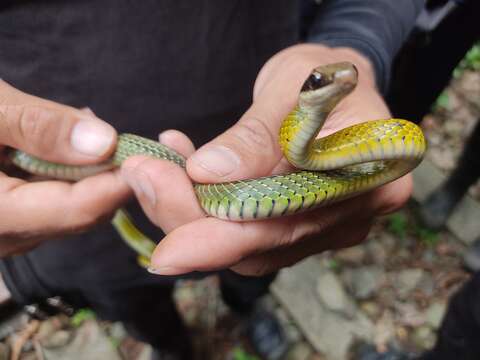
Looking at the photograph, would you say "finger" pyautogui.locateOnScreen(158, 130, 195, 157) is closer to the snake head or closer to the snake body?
the snake body

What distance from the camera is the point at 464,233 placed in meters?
2.96

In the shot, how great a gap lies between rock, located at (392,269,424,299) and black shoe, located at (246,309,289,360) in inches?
31.5

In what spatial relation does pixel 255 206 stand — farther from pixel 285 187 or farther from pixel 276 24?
pixel 276 24

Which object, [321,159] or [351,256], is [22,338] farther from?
[321,159]

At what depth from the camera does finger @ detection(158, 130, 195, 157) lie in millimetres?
1351

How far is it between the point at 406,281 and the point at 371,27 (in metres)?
1.78

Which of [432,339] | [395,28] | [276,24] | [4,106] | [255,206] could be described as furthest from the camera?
[432,339]

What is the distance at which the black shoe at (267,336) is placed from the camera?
8.38 feet

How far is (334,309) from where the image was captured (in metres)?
2.63

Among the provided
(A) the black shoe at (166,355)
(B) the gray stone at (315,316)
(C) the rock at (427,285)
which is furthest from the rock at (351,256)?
(A) the black shoe at (166,355)

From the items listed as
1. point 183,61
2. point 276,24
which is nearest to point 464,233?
point 276,24

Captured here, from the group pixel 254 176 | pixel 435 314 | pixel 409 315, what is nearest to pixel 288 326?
pixel 409 315

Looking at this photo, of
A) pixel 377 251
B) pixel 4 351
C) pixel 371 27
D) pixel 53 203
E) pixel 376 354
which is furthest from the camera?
pixel 377 251

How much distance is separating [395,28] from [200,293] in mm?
2007
